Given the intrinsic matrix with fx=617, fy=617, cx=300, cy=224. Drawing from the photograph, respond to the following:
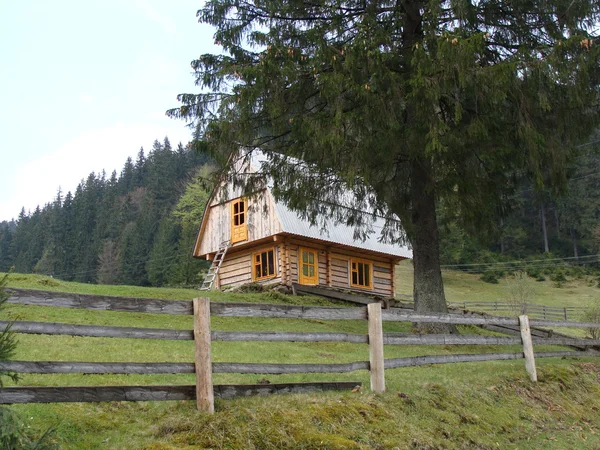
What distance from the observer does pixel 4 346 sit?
475cm

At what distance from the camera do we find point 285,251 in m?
26.5

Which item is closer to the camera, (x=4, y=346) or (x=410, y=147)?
(x=4, y=346)

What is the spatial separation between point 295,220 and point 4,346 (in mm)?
21680

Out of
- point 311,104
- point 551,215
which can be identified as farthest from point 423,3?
point 551,215

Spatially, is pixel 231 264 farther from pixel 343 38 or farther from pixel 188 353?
pixel 188 353

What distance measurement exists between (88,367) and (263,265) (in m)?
21.9

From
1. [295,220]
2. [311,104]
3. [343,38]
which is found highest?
Answer: [343,38]

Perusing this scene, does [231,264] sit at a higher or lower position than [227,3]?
lower

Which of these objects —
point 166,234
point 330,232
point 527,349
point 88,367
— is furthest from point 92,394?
point 166,234

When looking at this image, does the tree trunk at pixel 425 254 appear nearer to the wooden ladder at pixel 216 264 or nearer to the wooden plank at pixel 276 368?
the wooden plank at pixel 276 368

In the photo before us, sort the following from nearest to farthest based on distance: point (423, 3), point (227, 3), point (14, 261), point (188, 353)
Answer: point (188, 353) → point (423, 3) → point (227, 3) → point (14, 261)

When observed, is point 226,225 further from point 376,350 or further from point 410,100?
point 376,350

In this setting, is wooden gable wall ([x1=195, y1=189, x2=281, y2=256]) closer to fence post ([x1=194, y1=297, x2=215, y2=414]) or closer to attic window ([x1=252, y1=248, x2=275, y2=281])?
attic window ([x1=252, y1=248, x2=275, y2=281])

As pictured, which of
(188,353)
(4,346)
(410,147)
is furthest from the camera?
(410,147)
